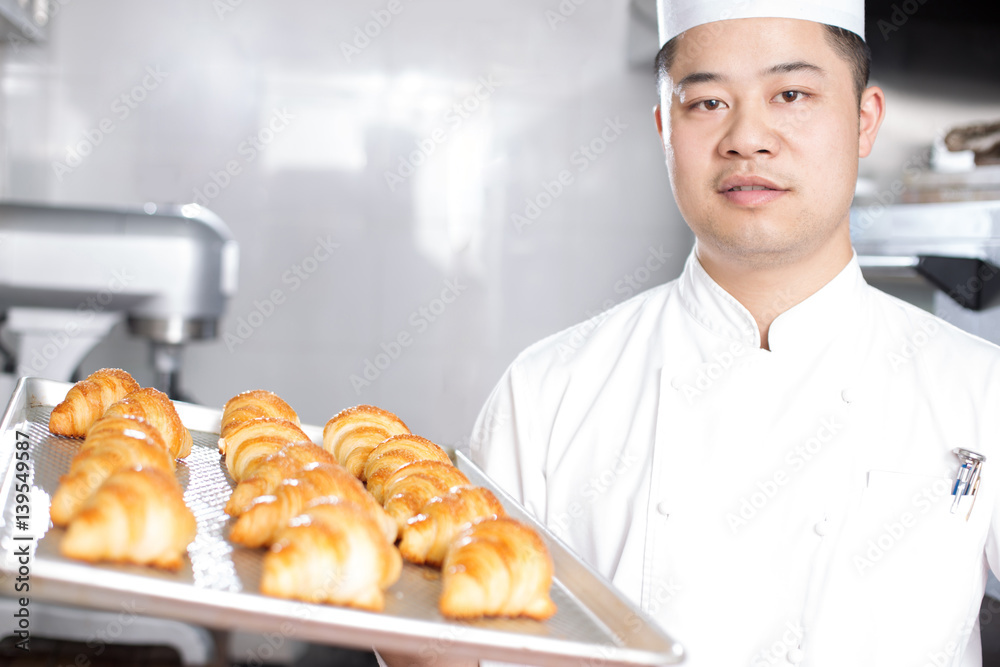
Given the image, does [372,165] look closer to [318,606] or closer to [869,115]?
[869,115]

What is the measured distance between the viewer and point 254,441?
0.87 metres

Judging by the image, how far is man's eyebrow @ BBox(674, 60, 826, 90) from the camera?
1127 mm

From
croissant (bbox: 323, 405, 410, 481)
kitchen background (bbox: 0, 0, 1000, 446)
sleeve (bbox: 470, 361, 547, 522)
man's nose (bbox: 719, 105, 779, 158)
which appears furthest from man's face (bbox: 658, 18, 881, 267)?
kitchen background (bbox: 0, 0, 1000, 446)

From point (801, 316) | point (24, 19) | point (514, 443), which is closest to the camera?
point (801, 316)

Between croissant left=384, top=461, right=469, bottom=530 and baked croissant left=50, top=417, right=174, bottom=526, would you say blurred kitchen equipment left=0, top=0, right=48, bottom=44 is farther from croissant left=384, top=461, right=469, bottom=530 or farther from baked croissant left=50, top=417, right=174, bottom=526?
croissant left=384, top=461, right=469, bottom=530

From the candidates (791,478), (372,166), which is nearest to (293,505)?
(791,478)

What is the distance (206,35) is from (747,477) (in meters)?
2.32

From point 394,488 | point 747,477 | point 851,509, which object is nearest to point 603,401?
point 747,477

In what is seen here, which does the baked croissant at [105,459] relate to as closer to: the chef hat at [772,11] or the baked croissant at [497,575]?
the baked croissant at [497,575]

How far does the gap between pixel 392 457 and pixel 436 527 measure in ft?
0.56

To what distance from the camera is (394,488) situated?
79 centimetres

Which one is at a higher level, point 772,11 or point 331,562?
point 772,11

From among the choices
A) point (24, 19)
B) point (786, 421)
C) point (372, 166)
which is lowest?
point (786, 421)

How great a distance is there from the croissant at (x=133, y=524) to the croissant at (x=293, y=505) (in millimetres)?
48
